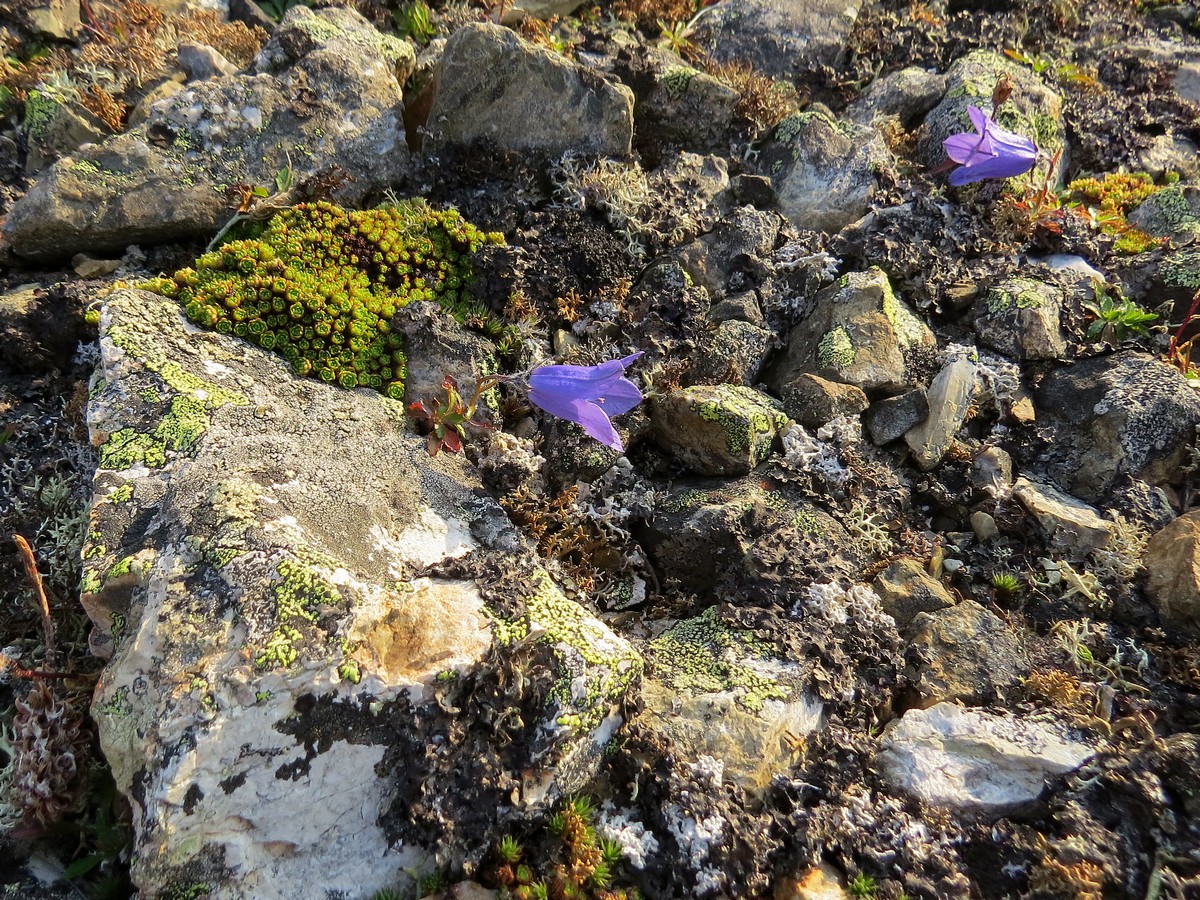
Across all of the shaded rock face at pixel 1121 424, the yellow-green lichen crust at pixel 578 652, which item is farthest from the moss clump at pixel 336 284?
the shaded rock face at pixel 1121 424

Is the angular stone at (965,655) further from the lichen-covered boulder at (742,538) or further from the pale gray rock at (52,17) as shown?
the pale gray rock at (52,17)

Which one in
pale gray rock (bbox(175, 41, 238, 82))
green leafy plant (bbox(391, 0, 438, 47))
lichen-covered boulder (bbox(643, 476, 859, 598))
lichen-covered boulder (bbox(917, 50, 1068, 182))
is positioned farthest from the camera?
green leafy plant (bbox(391, 0, 438, 47))

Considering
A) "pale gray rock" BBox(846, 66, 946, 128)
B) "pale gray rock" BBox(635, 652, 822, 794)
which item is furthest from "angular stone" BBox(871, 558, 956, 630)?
"pale gray rock" BBox(846, 66, 946, 128)

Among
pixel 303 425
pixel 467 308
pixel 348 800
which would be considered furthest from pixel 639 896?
pixel 467 308

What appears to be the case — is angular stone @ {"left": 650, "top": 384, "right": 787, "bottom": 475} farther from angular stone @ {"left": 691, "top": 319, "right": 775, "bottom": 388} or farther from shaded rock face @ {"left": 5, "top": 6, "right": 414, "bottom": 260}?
shaded rock face @ {"left": 5, "top": 6, "right": 414, "bottom": 260}

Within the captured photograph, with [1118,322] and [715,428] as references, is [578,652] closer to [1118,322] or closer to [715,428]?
[715,428]

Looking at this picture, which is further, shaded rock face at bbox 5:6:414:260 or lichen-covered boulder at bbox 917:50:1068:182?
lichen-covered boulder at bbox 917:50:1068:182

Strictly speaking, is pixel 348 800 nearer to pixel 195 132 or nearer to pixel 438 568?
pixel 438 568

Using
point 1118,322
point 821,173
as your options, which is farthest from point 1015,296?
point 821,173
